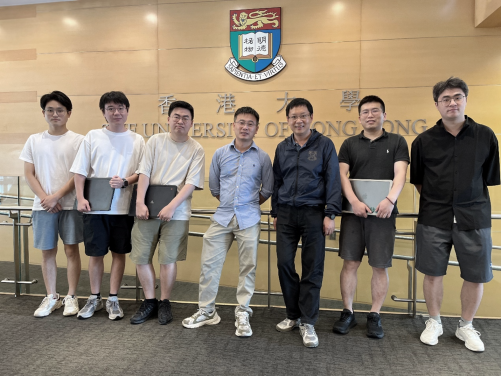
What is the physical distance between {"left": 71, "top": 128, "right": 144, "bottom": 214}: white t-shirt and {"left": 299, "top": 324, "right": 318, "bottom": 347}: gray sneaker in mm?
1574

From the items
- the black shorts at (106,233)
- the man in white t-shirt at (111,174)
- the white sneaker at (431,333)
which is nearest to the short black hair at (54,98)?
the man in white t-shirt at (111,174)

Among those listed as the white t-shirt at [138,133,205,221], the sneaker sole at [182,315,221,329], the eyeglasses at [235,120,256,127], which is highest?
the eyeglasses at [235,120,256,127]

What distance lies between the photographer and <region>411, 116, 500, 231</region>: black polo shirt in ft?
6.77

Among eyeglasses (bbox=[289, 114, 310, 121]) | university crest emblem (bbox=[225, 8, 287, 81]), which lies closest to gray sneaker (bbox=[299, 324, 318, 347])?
eyeglasses (bbox=[289, 114, 310, 121])

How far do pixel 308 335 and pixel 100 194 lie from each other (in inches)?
70.9

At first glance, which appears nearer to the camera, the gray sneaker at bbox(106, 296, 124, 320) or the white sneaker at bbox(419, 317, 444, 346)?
the white sneaker at bbox(419, 317, 444, 346)

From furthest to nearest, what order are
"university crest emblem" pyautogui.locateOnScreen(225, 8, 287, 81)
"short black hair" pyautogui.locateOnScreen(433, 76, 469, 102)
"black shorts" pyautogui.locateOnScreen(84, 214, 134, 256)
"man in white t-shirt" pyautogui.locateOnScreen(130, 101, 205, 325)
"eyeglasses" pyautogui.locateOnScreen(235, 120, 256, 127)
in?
"university crest emblem" pyautogui.locateOnScreen(225, 8, 287, 81), "black shorts" pyautogui.locateOnScreen(84, 214, 134, 256), "man in white t-shirt" pyautogui.locateOnScreen(130, 101, 205, 325), "eyeglasses" pyautogui.locateOnScreen(235, 120, 256, 127), "short black hair" pyautogui.locateOnScreen(433, 76, 469, 102)

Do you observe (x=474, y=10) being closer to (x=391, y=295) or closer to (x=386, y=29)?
(x=386, y=29)

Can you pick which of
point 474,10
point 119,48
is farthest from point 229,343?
point 474,10

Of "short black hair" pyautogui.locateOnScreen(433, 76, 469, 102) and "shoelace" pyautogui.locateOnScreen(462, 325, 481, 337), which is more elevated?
"short black hair" pyautogui.locateOnScreen(433, 76, 469, 102)

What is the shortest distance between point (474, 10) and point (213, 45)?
3313mm

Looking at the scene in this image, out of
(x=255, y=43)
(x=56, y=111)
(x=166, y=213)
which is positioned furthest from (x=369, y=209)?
(x=255, y=43)

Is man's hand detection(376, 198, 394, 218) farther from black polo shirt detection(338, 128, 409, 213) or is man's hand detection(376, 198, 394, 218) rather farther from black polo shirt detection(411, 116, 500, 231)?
black polo shirt detection(411, 116, 500, 231)

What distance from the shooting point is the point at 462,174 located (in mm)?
2070
